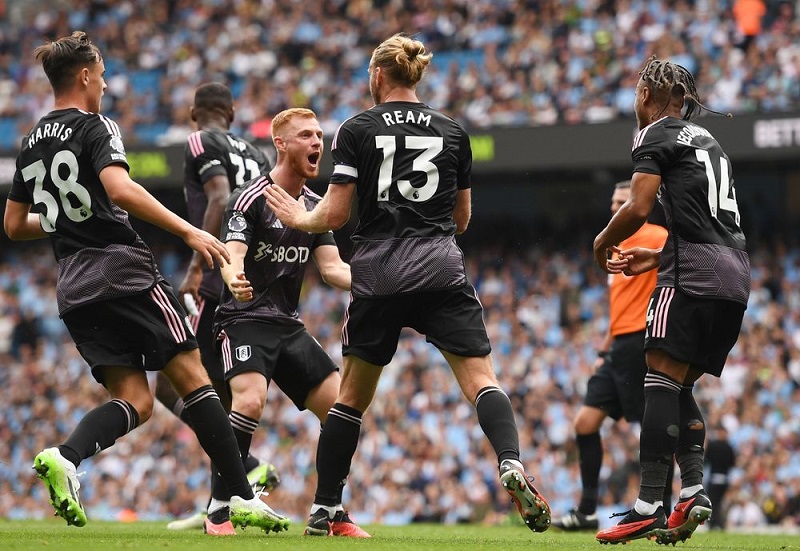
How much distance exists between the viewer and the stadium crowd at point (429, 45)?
16.9 meters

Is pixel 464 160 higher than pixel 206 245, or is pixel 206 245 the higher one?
pixel 464 160

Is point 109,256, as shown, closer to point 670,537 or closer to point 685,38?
point 670,537

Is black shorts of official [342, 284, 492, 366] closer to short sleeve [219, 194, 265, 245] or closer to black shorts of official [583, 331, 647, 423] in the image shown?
short sleeve [219, 194, 265, 245]

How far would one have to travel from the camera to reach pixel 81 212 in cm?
581

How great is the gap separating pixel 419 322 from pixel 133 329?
1376 mm

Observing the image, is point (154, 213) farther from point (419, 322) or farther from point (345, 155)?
point (419, 322)

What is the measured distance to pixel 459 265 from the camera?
580 cm

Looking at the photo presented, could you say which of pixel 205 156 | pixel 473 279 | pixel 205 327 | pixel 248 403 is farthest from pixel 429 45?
pixel 248 403

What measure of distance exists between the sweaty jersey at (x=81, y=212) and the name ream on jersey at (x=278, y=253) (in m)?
0.88

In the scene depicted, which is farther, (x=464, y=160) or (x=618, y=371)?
(x=618, y=371)

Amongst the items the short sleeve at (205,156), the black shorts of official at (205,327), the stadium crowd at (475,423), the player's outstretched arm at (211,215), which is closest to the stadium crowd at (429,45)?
the stadium crowd at (475,423)

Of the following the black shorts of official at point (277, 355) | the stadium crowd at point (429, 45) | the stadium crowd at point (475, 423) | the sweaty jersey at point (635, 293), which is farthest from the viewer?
the stadium crowd at point (429, 45)

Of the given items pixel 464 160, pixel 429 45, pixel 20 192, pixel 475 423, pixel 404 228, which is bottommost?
pixel 475 423

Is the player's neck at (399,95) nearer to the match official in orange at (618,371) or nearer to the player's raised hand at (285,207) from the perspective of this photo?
the player's raised hand at (285,207)
